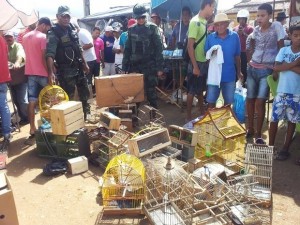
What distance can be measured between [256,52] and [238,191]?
2418 millimetres

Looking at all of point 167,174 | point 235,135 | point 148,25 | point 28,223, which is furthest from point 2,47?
point 235,135

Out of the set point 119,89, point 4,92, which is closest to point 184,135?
point 119,89

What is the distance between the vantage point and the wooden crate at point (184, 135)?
4059 millimetres

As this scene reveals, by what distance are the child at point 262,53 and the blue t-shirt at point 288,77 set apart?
43 cm

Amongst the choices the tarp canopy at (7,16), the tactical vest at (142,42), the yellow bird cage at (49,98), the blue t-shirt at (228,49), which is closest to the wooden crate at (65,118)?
the yellow bird cage at (49,98)

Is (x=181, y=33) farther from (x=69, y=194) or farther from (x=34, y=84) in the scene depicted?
(x=69, y=194)

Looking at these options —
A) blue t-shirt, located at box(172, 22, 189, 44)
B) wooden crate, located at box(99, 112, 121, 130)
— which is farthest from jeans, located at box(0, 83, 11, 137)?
blue t-shirt, located at box(172, 22, 189, 44)

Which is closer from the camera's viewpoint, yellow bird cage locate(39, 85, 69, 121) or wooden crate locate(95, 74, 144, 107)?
yellow bird cage locate(39, 85, 69, 121)

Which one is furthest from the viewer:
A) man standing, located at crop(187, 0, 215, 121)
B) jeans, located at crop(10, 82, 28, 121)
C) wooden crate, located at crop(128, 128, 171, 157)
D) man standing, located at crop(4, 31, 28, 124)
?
jeans, located at crop(10, 82, 28, 121)

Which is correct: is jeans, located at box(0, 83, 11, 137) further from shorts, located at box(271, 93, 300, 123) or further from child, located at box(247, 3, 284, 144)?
shorts, located at box(271, 93, 300, 123)

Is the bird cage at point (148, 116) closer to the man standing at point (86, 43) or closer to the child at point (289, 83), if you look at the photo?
the child at point (289, 83)

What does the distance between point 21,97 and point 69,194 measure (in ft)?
11.5

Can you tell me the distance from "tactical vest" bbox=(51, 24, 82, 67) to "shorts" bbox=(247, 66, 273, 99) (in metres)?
3.11

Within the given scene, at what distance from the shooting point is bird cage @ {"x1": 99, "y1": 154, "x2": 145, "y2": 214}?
3.45 metres
